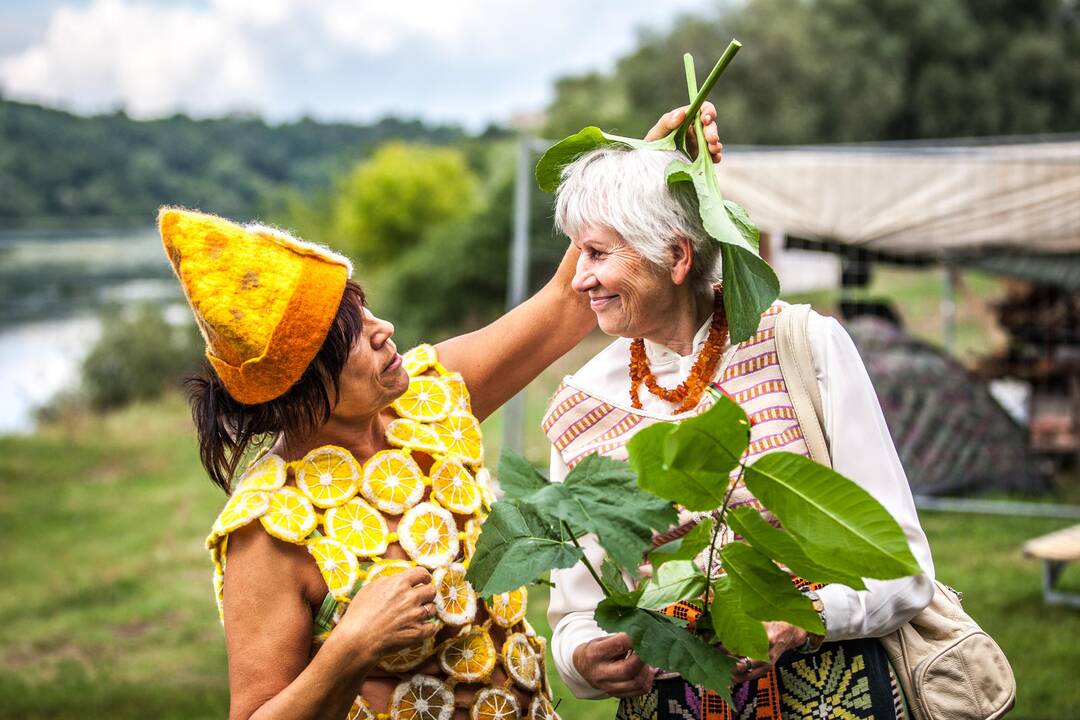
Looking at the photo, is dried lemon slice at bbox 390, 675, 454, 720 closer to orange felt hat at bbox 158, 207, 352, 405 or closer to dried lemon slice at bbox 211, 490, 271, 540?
dried lemon slice at bbox 211, 490, 271, 540

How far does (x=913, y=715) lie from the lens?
2.16 meters

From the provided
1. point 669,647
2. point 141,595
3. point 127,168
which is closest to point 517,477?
point 669,647

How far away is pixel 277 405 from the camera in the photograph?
2.16m

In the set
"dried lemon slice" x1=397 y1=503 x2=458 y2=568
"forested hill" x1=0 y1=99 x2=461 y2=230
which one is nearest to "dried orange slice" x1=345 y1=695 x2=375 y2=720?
"dried lemon slice" x1=397 y1=503 x2=458 y2=568

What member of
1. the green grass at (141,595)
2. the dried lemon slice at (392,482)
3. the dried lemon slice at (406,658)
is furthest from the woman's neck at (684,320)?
the green grass at (141,595)

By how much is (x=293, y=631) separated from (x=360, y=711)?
239 millimetres

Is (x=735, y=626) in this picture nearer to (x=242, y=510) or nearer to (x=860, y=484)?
(x=860, y=484)

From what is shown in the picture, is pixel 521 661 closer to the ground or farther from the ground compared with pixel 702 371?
closer to the ground

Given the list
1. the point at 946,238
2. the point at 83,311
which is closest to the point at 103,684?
the point at 946,238

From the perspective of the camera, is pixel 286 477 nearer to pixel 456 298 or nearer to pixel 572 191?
→ pixel 572 191

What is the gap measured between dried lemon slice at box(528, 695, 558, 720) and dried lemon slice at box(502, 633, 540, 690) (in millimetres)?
28

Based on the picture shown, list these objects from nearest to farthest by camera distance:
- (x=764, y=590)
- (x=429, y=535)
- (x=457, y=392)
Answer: (x=764, y=590) → (x=429, y=535) → (x=457, y=392)

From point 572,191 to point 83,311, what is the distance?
56.4 feet

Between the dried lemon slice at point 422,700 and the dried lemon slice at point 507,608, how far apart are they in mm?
180
